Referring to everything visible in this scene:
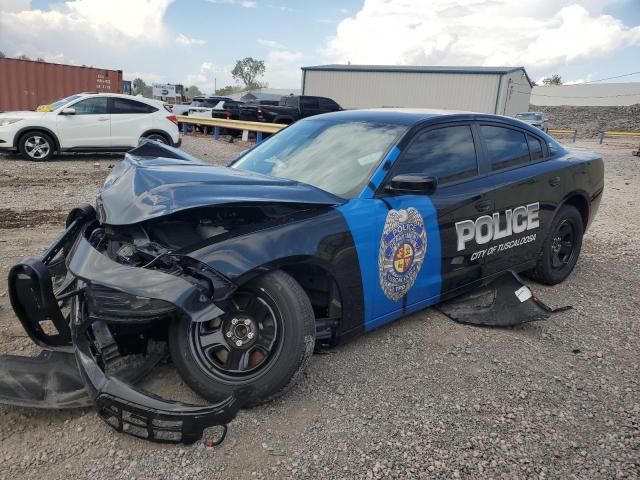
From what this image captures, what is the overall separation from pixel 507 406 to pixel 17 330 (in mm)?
3132

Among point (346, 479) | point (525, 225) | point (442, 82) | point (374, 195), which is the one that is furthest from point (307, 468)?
point (442, 82)

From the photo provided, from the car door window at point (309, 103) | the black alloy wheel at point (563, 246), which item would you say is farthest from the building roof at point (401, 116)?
the car door window at point (309, 103)

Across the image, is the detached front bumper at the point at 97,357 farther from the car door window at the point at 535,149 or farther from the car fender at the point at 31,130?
the car fender at the point at 31,130

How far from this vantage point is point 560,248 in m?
4.86

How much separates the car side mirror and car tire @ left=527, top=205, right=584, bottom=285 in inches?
77.6

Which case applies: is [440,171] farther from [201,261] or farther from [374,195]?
[201,261]

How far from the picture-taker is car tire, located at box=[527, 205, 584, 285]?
4609mm

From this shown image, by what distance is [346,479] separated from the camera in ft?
→ 7.39

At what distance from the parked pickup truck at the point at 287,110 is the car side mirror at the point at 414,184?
52.6 feet

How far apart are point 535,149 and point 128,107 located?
10393 millimetres

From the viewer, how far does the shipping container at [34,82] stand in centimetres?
1838

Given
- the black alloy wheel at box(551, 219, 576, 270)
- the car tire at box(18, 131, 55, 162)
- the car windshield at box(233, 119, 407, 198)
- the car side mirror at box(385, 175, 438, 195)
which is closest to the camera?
the car side mirror at box(385, 175, 438, 195)

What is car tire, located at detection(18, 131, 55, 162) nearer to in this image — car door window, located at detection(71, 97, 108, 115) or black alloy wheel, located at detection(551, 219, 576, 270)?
car door window, located at detection(71, 97, 108, 115)

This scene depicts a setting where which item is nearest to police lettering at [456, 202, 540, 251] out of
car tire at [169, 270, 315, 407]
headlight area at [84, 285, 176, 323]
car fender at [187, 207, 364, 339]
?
car fender at [187, 207, 364, 339]
